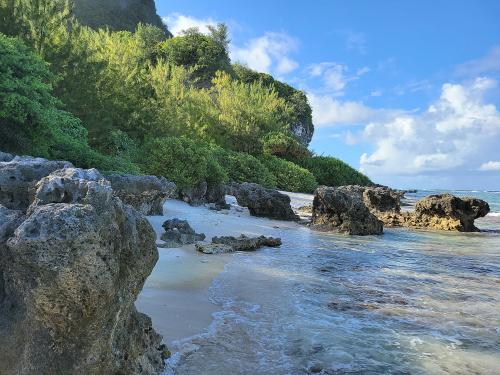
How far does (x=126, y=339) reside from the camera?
106 inches

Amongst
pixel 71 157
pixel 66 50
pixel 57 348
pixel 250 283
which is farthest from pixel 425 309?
pixel 66 50

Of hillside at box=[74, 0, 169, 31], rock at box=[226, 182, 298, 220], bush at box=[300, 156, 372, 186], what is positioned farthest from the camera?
hillside at box=[74, 0, 169, 31]

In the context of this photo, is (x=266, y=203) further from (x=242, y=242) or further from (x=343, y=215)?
(x=242, y=242)

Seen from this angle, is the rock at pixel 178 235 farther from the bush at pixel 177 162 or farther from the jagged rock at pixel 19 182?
the bush at pixel 177 162

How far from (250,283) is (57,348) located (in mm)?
3866

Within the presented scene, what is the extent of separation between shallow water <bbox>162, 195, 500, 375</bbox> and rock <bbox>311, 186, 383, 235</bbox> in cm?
444

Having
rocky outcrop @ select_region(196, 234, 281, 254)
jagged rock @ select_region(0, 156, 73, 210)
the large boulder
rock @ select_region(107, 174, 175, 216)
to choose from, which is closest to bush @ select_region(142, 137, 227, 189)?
rock @ select_region(107, 174, 175, 216)

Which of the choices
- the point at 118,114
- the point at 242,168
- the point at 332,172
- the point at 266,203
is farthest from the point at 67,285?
the point at 332,172

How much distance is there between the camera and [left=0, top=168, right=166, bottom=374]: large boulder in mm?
2152

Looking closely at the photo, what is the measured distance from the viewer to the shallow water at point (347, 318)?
3.46 metres

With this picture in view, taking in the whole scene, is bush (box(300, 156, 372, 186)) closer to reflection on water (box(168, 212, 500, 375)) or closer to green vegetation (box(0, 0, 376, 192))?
green vegetation (box(0, 0, 376, 192))

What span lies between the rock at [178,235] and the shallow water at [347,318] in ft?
4.02

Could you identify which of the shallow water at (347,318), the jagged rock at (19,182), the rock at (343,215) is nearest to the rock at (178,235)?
the shallow water at (347,318)

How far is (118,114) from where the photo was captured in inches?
679
